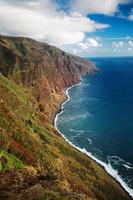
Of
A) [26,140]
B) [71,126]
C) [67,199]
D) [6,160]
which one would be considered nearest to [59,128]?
[71,126]

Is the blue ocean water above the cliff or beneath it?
beneath

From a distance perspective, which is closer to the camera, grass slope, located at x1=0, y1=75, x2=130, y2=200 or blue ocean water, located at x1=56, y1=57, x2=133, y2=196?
grass slope, located at x1=0, y1=75, x2=130, y2=200

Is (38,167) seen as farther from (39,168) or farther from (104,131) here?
(104,131)

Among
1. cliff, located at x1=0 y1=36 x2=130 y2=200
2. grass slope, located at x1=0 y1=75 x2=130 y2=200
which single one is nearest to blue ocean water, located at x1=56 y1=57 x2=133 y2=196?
cliff, located at x1=0 y1=36 x2=130 y2=200

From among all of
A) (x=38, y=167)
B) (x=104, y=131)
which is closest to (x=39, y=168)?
(x=38, y=167)

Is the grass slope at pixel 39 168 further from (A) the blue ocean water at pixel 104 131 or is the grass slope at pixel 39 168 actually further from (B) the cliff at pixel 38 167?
(A) the blue ocean water at pixel 104 131

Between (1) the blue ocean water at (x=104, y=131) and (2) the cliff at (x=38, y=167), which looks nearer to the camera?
(2) the cliff at (x=38, y=167)

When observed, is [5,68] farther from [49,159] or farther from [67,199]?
[67,199]

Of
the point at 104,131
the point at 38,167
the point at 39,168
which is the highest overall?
the point at 39,168

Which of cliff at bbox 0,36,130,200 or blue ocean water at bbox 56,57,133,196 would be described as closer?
cliff at bbox 0,36,130,200

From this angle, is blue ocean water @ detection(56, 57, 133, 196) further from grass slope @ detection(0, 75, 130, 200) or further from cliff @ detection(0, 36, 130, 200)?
grass slope @ detection(0, 75, 130, 200)

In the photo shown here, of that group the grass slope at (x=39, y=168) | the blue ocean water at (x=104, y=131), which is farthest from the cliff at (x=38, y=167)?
the blue ocean water at (x=104, y=131)
